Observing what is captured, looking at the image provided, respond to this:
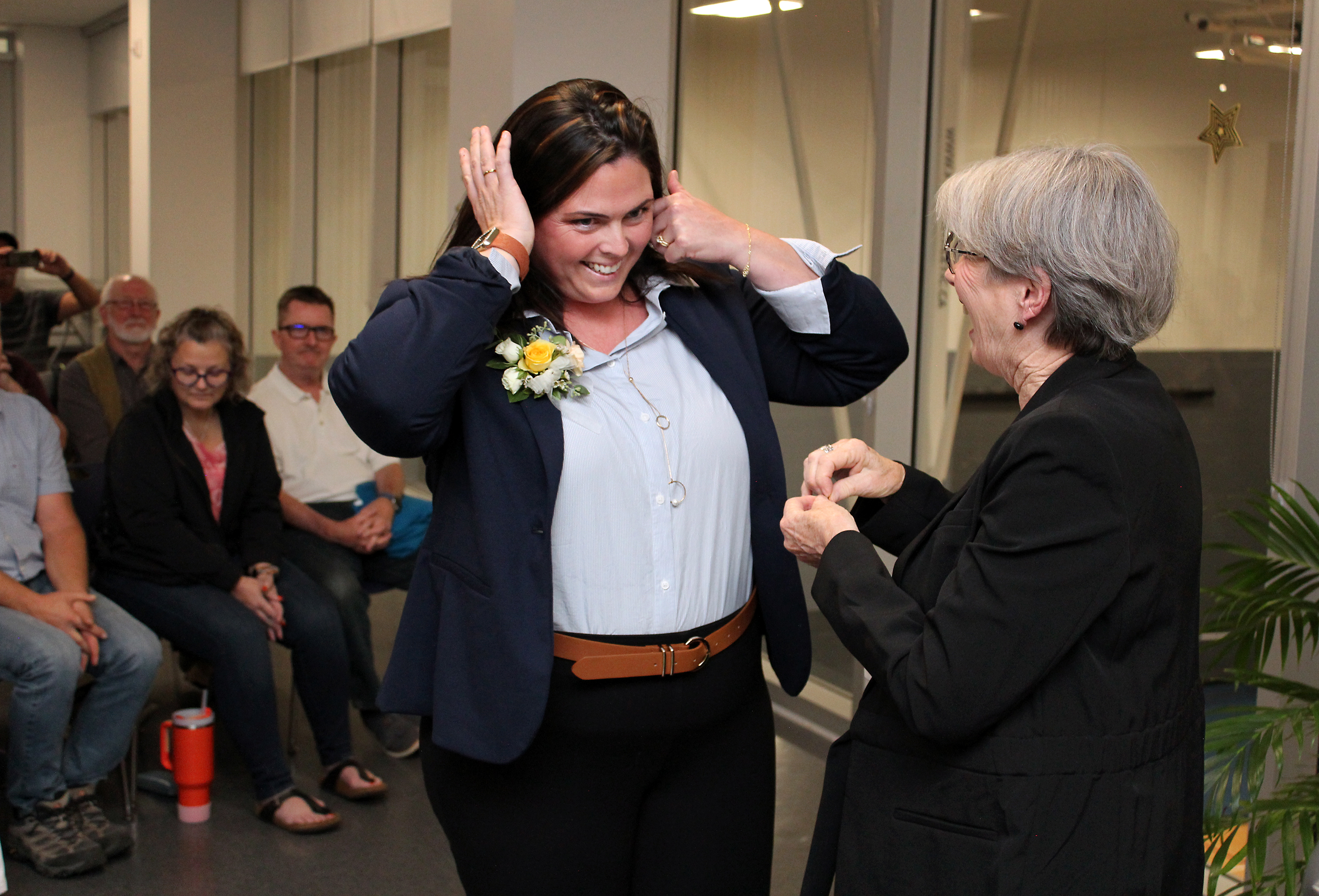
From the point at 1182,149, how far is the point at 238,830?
10.8ft

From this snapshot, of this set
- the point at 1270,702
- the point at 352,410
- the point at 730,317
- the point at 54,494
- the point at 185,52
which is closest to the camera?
the point at 352,410

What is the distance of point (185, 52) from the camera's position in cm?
970

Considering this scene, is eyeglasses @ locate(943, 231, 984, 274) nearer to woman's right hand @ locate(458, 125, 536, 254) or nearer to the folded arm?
the folded arm

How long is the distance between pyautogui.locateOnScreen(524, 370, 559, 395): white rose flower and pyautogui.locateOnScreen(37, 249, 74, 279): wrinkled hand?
517 cm

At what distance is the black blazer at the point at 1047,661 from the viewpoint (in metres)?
1.32

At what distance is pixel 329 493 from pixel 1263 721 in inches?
135

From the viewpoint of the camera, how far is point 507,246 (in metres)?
1.75

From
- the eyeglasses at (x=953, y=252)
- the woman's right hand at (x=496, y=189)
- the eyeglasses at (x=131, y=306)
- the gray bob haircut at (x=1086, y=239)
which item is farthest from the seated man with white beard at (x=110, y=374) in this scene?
the gray bob haircut at (x=1086, y=239)

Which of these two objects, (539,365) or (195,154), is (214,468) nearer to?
(539,365)

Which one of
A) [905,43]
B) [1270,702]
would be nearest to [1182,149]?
[905,43]

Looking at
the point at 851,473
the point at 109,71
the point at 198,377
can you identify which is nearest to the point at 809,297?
the point at 851,473

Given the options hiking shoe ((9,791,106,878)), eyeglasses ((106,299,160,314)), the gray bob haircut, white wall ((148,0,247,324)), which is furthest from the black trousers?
white wall ((148,0,247,324))

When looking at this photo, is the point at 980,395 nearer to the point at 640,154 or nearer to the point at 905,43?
the point at 905,43

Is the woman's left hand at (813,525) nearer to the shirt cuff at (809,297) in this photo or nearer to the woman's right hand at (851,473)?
the woman's right hand at (851,473)
